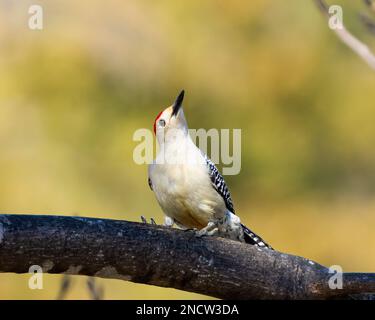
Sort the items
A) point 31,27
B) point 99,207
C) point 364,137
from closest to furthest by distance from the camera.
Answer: point 99,207
point 31,27
point 364,137

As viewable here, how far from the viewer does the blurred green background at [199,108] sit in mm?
9859

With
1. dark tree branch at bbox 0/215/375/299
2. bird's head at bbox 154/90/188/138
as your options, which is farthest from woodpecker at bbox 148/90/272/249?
dark tree branch at bbox 0/215/375/299

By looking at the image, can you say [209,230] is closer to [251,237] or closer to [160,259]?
[160,259]

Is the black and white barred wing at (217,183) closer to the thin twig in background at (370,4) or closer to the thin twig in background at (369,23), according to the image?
the thin twig in background at (369,23)

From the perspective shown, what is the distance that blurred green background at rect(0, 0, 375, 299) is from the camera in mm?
9859

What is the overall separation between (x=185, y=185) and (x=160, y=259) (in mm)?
1238

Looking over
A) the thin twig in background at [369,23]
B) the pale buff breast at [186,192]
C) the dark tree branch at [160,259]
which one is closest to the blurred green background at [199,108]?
the pale buff breast at [186,192]

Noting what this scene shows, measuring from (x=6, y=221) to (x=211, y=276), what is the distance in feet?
4.15

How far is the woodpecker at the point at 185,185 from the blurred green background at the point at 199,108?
10.5 ft

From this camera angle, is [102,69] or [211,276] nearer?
[211,276]

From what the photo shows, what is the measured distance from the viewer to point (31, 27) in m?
10.4

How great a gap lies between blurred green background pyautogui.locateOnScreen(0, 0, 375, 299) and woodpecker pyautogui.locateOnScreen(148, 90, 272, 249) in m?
3.20
